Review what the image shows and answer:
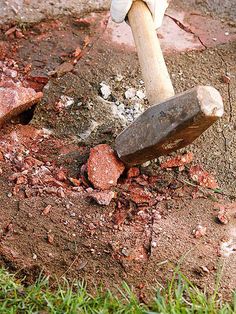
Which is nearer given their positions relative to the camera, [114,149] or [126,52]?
[114,149]

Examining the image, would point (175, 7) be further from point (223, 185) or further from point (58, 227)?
point (58, 227)

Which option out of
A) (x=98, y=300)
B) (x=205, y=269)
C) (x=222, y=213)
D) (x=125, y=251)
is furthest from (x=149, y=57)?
(x=98, y=300)

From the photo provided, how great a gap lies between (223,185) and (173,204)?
0.33 meters

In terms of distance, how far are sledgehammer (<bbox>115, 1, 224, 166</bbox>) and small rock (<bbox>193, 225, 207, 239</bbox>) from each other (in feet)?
1.40

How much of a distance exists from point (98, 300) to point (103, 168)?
2.77 ft

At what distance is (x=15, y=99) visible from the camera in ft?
16.0

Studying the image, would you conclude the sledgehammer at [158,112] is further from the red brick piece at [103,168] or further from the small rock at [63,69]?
the small rock at [63,69]

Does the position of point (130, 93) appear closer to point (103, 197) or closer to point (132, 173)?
point (132, 173)

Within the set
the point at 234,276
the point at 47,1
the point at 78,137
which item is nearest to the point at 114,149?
the point at 78,137

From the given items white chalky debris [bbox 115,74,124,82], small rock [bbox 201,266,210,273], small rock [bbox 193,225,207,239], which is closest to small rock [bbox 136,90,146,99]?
white chalky debris [bbox 115,74,124,82]

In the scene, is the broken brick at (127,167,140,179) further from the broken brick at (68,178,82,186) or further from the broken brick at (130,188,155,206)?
the broken brick at (68,178,82,186)

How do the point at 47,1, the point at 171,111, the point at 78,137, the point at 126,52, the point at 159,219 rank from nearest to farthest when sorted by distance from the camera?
1. the point at 171,111
2. the point at 159,219
3. the point at 78,137
4. the point at 126,52
5. the point at 47,1

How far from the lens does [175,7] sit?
19.7 ft

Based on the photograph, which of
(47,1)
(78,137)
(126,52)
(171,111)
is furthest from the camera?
(47,1)
